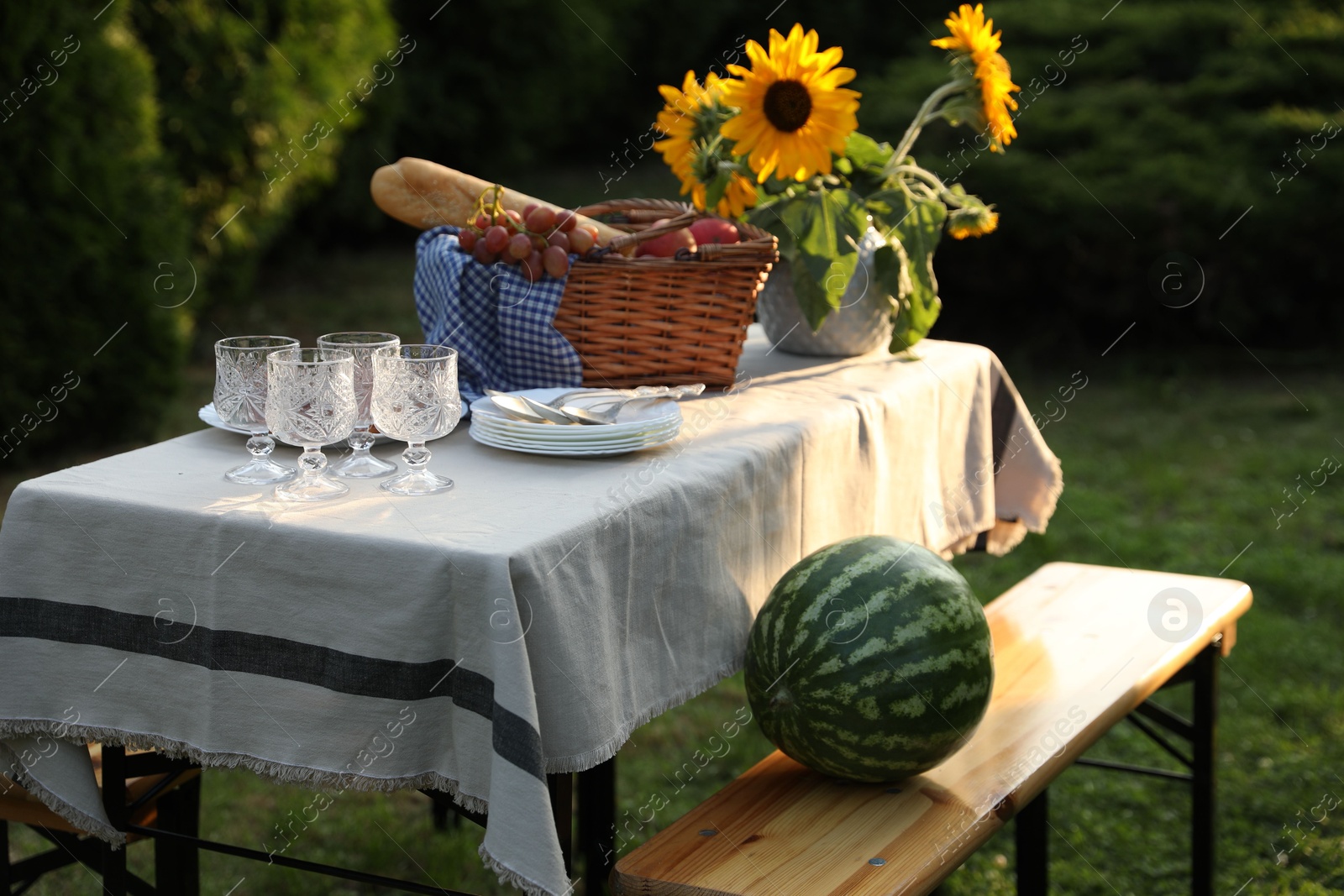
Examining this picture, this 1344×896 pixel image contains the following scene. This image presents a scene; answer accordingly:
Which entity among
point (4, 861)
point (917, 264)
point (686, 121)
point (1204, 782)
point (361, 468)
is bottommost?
point (1204, 782)

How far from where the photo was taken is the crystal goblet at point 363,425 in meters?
1.98

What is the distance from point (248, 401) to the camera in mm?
1935

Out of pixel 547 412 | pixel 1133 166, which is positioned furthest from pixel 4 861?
pixel 1133 166

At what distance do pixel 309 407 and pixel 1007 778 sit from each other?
48.2 inches

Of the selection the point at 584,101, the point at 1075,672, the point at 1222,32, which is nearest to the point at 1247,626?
the point at 1075,672

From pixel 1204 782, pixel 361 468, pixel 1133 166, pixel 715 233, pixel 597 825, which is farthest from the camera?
pixel 1133 166

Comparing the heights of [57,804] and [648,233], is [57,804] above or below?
below

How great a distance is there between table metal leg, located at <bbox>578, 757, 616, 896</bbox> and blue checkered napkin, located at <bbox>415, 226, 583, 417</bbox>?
71 cm

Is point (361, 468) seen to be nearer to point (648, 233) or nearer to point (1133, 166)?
point (648, 233)

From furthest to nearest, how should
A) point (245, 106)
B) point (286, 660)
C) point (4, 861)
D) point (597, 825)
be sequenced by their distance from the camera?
1. point (245, 106)
2. point (4, 861)
3. point (597, 825)
4. point (286, 660)

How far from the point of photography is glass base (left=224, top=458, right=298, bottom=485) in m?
1.91

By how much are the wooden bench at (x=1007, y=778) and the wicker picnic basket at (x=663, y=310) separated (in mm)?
768

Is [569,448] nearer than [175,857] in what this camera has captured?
Yes

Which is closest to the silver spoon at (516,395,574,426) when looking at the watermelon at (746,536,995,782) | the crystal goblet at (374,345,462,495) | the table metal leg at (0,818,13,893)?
the crystal goblet at (374,345,462,495)
